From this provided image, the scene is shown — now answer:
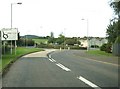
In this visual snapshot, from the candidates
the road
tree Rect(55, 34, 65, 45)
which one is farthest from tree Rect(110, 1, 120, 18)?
tree Rect(55, 34, 65, 45)

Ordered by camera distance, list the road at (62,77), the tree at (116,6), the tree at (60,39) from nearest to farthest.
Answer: the road at (62,77) → the tree at (116,6) → the tree at (60,39)

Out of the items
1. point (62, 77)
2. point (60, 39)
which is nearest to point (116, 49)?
point (62, 77)

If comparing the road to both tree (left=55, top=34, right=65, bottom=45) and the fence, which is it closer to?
the fence

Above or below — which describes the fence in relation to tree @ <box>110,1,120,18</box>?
below

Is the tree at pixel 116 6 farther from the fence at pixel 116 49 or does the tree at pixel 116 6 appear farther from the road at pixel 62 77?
the road at pixel 62 77

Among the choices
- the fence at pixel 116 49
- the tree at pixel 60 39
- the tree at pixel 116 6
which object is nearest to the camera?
the tree at pixel 116 6

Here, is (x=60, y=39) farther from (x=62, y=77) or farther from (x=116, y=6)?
(x=62, y=77)

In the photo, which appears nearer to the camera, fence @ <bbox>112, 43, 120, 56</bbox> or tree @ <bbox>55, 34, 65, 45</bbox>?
fence @ <bbox>112, 43, 120, 56</bbox>

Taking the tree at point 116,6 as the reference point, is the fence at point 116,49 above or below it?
below

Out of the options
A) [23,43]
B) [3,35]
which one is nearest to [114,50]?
[3,35]

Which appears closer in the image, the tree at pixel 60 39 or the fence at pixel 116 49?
the fence at pixel 116 49

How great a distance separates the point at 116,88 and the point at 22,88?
3.24 metres

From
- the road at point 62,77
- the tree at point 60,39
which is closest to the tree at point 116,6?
the road at point 62,77

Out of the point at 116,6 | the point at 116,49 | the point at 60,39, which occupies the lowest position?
the point at 116,49
